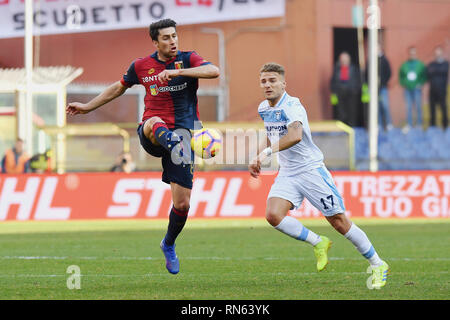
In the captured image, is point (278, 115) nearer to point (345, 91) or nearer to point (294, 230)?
point (294, 230)

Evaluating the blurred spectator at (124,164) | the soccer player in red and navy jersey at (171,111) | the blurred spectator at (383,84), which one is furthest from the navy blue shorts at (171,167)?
the blurred spectator at (383,84)

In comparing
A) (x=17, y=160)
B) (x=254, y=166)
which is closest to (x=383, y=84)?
(x=17, y=160)

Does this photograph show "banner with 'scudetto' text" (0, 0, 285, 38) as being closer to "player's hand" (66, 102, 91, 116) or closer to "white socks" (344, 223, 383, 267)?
"player's hand" (66, 102, 91, 116)

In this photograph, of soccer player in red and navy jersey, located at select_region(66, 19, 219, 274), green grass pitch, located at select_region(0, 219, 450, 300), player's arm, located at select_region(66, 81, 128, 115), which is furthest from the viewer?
player's arm, located at select_region(66, 81, 128, 115)

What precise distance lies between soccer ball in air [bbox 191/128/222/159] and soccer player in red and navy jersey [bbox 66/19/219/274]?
9 cm

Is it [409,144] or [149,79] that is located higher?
[149,79]

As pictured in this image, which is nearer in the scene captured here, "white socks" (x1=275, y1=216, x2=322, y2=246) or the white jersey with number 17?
the white jersey with number 17

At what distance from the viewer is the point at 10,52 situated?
24469 mm

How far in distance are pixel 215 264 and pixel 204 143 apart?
2.20 metres

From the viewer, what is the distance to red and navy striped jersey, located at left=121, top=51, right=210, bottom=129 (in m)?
9.29

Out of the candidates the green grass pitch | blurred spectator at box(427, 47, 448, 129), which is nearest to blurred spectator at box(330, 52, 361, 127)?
blurred spectator at box(427, 47, 448, 129)

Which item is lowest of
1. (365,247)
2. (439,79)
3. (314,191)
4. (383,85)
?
(365,247)

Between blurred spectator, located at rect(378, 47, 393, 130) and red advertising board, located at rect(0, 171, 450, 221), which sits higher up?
blurred spectator, located at rect(378, 47, 393, 130)

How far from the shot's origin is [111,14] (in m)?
23.0
